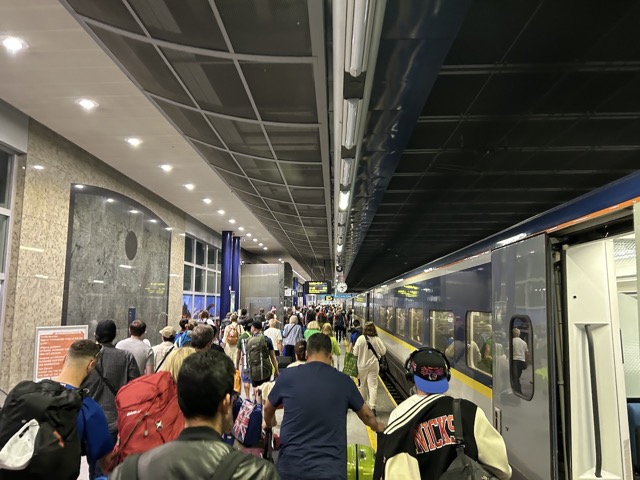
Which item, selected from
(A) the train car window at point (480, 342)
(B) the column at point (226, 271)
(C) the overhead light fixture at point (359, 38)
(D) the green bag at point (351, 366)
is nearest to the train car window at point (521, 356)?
(A) the train car window at point (480, 342)

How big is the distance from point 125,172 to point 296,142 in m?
5.19

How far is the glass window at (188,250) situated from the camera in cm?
1777

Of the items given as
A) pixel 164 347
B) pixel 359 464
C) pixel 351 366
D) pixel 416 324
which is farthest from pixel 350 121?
pixel 416 324

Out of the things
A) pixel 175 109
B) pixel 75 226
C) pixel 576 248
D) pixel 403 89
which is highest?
pixel 175 109

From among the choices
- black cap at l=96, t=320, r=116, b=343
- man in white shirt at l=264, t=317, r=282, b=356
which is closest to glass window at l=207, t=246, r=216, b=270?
man in white shirt at l=264, t=317, r=282, b=356

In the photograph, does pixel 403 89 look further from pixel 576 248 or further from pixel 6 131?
pixel 6 131

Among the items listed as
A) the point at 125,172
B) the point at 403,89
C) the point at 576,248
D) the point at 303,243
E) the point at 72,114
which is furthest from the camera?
the point at 303,243

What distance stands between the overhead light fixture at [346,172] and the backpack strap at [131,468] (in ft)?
17.0

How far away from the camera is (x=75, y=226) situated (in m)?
9.30

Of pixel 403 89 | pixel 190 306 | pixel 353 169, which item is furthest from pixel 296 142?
pixel 190 306

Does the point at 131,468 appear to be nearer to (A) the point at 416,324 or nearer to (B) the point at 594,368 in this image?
(B) the point at 594,368

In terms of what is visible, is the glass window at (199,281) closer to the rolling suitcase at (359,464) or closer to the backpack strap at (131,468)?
the rolling suitcase at (359,464)

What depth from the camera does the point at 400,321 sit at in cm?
1335

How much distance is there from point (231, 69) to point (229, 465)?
4699mm
